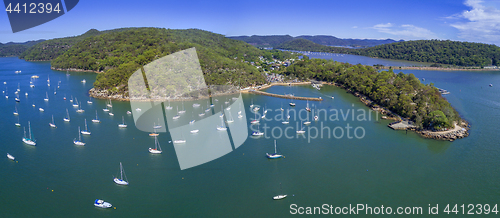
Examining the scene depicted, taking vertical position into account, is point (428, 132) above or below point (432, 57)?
below

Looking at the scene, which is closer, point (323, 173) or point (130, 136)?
point (323, 173)

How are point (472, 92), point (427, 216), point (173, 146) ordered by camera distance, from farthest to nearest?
point (472, 92) → point (173, 146) → point (427, 216)

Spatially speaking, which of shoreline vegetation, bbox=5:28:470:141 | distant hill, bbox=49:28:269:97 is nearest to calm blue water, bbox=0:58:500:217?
shoreline vegetation, bbox=5:28:470:141

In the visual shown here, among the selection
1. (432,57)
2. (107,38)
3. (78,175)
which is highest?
(107,38)

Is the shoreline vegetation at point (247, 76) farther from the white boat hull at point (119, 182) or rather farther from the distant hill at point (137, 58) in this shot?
the white boat hull at point (119, 182)

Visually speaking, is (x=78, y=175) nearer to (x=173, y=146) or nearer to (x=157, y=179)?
(x=157, y=179)

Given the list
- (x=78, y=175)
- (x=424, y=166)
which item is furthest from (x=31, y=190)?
(x=424, y=166)

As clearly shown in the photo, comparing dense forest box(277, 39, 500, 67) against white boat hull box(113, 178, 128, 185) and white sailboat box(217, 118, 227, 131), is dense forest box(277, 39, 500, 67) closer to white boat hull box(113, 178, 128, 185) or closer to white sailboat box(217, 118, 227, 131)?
white sailboat box(217, 118, 227, 131)
